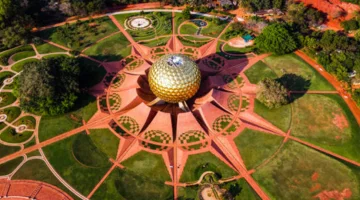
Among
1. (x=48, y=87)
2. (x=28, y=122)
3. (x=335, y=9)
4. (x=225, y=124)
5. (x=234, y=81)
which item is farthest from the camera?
(x=335, y=9)

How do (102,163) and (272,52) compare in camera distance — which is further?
(272,52)

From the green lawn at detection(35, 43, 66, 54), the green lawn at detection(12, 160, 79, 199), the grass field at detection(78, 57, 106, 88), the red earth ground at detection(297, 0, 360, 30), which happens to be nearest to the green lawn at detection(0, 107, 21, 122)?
the green lawn at detection(12, 160, 79, 199)

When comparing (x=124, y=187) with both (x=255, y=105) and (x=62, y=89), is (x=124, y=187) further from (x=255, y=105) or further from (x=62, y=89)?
(x=255, y=105)

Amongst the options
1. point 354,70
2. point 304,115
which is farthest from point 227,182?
point 354,70

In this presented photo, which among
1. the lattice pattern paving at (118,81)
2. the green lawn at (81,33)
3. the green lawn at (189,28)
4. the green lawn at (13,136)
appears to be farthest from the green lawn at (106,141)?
the green lawn at (189,28)

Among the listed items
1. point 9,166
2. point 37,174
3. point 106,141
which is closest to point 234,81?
point 106,141

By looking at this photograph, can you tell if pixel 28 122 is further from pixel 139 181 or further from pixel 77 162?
pixel 139 181

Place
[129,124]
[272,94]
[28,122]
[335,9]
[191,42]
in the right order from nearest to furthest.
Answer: [129,124] → [272,94] → [28,122] → [191,42] → [335,9]
